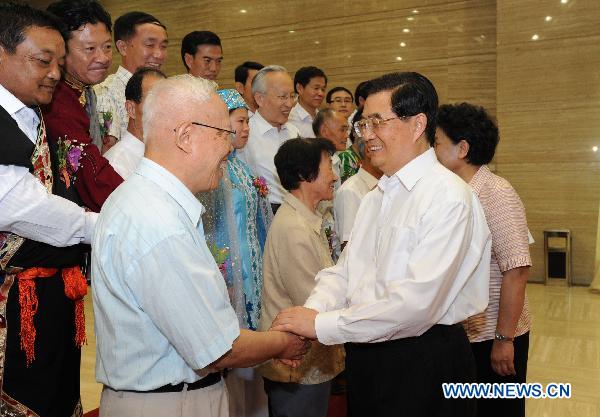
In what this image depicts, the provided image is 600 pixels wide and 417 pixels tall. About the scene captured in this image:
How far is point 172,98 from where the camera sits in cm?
163

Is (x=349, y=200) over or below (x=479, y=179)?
below

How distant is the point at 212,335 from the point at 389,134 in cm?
91

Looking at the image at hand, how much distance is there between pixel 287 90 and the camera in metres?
4.16

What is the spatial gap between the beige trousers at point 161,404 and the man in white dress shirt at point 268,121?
2447 millimetres

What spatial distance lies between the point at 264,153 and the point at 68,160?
6.51ft

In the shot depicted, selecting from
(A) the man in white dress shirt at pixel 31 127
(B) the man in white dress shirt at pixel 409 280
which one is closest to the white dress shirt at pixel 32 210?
(A) the man in white dress shirt at pixel 31 127

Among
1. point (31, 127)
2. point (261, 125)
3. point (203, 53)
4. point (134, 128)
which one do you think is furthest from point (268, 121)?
point (31, 127)

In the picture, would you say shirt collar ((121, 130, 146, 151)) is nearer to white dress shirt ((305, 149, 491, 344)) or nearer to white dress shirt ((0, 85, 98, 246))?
white dress shirt ((0, 85, 98, 246))

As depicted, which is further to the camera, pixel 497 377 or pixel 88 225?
pixel 497 377

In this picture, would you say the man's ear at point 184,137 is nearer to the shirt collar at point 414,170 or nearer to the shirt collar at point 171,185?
the shirt collar at point 171,185

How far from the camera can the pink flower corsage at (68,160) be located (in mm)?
2246

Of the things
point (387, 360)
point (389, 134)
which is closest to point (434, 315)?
point (387, 360)

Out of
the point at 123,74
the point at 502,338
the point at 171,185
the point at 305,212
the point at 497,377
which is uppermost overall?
the point at 123,74

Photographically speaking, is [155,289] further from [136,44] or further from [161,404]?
[136,44]
